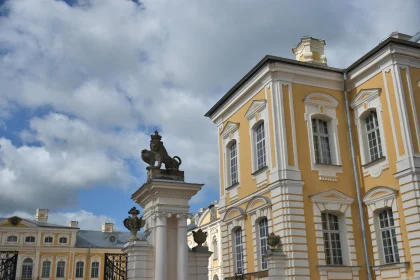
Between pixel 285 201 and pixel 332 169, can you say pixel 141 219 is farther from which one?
pixel 332 169

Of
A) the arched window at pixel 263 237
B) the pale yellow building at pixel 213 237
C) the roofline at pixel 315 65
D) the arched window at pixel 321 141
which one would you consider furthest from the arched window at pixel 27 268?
the arched window at pixel 321 141

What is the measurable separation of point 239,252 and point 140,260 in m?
10.5

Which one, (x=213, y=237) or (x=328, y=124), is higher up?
(x=328, y=124)

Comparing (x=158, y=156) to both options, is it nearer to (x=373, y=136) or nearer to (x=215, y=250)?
(x=373, y=136)

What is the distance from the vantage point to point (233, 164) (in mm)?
23125

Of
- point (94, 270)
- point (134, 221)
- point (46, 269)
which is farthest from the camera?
point (94, 270)

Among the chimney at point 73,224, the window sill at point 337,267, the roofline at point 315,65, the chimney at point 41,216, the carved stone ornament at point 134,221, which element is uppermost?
the chimney at point 41,216

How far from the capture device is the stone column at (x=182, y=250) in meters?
12.0

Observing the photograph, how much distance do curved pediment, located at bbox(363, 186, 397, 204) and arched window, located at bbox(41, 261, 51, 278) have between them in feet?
143

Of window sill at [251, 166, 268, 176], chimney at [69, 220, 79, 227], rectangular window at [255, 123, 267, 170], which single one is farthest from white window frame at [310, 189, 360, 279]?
chimney at [69, 220, 79, 227]

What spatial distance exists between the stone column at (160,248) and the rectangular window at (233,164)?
1047 centimetres

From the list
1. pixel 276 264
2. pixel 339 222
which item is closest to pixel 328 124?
pixel 339 222

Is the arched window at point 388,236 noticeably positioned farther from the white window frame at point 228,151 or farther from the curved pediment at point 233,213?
the white window frame at point 228,151

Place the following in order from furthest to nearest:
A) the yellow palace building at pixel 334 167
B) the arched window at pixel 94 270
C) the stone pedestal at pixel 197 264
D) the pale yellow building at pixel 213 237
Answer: the arched window at pixel 94 270 → the pale yellow building at pixel 213 237 → the yellow palace building at pixel 334 167 → the stone pedestal at pixel 197 264
